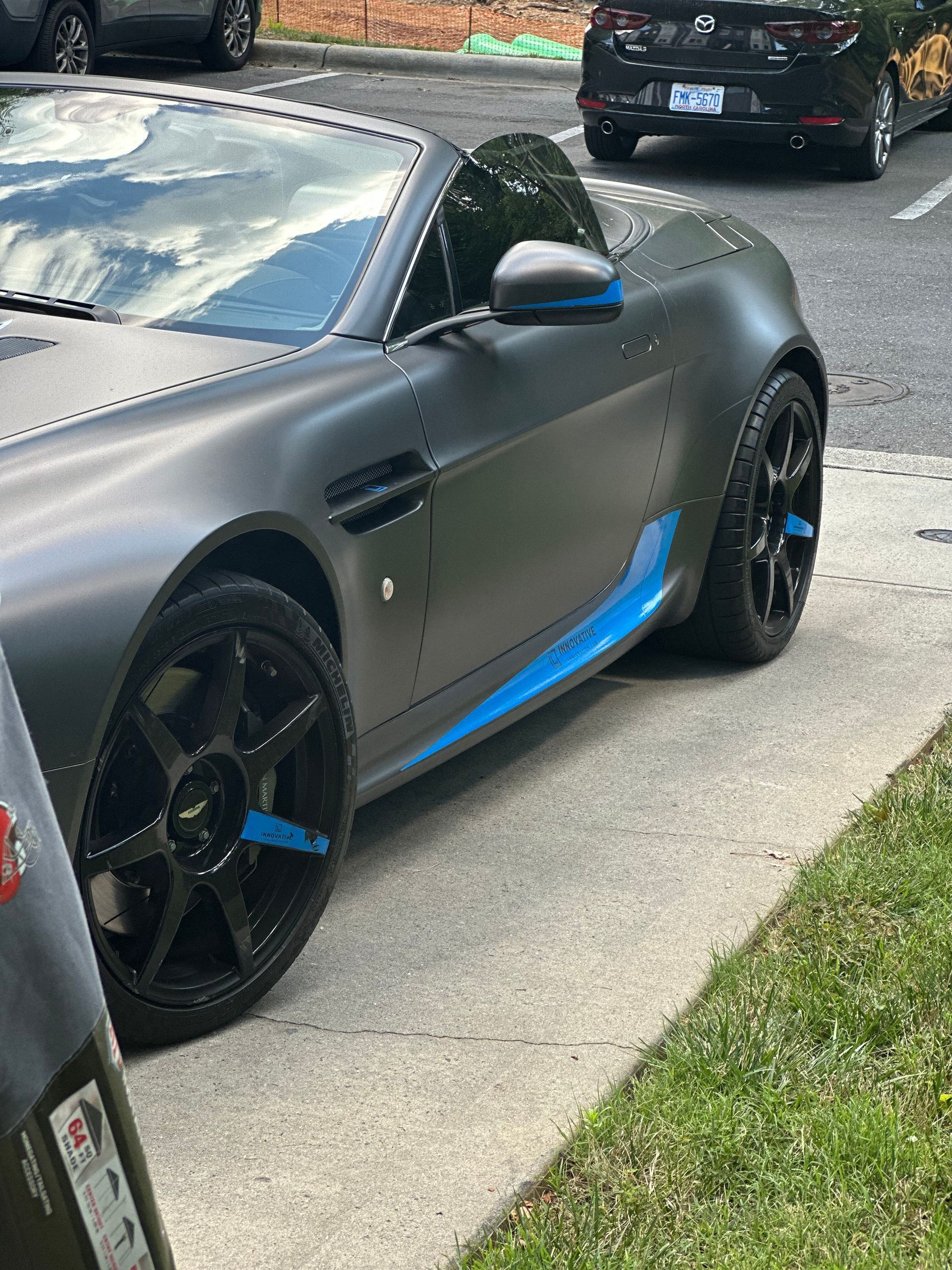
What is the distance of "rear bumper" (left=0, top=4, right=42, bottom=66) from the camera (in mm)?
12547

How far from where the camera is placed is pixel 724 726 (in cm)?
427

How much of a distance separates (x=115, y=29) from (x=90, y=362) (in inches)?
475

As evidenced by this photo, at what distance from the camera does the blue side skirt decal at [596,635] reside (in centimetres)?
353

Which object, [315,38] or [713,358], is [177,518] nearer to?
[713,358]

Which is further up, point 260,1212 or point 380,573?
point 380,573

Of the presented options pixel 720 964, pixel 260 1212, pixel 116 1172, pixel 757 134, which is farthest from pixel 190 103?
pixel 757 134

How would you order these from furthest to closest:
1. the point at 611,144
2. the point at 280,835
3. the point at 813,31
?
the point at 611,144, the point at 813,31, the point at 280,835

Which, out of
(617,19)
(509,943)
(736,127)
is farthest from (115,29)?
(509,943)

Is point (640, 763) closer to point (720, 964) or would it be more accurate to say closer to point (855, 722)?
point (855, 722)

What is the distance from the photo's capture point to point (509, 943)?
311 centimetres

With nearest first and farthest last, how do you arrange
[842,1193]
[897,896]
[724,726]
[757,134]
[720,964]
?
[842,1193]
[720,964]
[897,896]
[724,726]
[757,134]

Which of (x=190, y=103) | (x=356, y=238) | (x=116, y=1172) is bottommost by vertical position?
(x=116, y=1172)

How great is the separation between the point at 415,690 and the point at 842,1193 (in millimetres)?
1309

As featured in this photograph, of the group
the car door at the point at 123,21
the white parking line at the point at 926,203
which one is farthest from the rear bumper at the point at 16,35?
the white parking line at the point at 926,203
